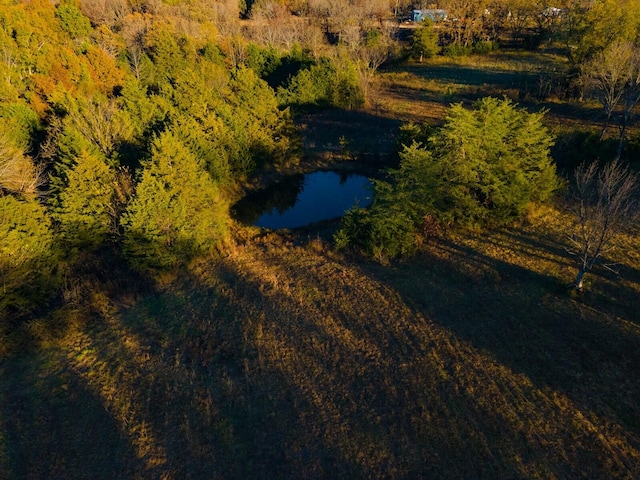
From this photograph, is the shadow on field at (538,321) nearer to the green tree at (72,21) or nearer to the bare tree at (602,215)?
the bare tree at (602,215)

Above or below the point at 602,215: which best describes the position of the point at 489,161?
below

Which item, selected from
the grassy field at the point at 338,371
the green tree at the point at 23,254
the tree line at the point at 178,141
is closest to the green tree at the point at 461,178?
the tree line at the point at 178,141

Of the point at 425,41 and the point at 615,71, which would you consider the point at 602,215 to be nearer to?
the point at 615,71

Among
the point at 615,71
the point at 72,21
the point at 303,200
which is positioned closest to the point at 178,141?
the point at 303,200

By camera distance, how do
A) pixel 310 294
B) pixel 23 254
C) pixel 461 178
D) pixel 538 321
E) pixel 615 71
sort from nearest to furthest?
1. pixel 538 321
2. pixel 23 254
3. pixel 310 294
4. pixel 461 178
5. pixel 615 71

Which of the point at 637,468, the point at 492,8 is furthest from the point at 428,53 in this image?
the point at 637,468
